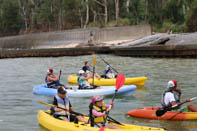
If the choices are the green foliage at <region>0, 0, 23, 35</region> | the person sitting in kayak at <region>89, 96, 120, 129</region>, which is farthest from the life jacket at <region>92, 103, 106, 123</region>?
the green foliage at <region>0, 0, 23, 35</region>

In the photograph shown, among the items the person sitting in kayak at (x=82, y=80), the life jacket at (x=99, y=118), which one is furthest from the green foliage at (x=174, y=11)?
the life jacket at (x=99, y=118)

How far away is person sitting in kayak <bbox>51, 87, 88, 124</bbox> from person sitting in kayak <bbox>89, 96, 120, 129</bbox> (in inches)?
24.4

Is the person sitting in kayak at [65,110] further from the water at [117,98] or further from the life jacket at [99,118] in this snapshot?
the water at [117,98]

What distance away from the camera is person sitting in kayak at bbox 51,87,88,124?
10570 mm

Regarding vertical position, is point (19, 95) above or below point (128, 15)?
below

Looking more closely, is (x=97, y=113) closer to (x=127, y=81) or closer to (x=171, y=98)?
(x=171, y=98)

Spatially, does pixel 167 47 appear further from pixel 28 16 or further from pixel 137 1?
pixel 28 16

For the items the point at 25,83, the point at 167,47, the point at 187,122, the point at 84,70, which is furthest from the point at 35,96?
the point at 167,47

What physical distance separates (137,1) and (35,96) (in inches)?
1715

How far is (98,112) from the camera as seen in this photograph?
32.0 feet

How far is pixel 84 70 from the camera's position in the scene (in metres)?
17.2

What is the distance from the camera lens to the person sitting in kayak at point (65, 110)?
10570 mm

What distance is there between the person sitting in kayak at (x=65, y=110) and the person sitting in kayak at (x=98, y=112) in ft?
2.04

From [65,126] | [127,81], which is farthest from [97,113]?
[127,81]
